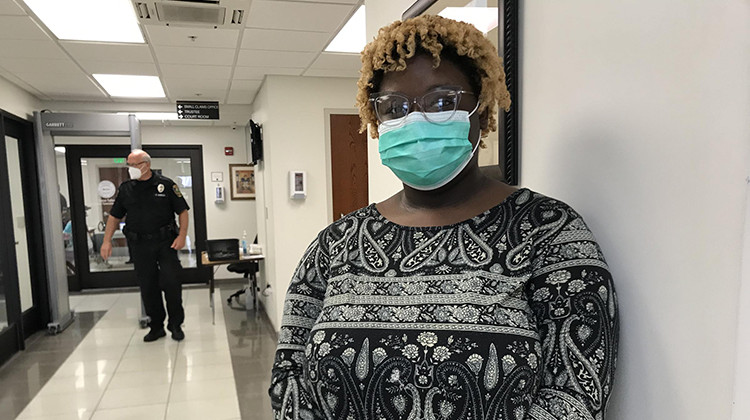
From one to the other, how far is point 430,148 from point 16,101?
497 cm

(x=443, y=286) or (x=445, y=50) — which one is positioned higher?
(x=445, y=50)

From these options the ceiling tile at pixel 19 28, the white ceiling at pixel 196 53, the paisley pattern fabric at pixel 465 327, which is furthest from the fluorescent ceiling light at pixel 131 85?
the paisley pattern fabric at pixel 465 327

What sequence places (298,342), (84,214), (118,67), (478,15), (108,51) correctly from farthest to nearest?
(84,214) < (118,67) < (108,51) < (478,15) < (298,342)

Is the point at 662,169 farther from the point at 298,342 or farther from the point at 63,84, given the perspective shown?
the point at 63,84

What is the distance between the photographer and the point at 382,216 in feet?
3.18

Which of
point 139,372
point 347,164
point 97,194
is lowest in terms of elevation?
point 139,372

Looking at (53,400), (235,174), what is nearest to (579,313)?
(53,400)

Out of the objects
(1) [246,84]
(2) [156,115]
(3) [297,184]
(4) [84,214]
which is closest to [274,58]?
(1) [246,84]

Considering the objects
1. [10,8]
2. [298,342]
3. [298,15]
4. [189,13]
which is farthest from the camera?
[298,15]

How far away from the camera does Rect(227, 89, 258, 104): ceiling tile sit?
195 inches

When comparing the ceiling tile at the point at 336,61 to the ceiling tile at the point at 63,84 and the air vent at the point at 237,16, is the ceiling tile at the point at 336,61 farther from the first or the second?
the ceiling tile at the point at 63,84

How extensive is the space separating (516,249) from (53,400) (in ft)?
11.6

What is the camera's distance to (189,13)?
264 centimetres

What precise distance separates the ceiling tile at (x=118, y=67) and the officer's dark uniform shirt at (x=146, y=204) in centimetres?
93
